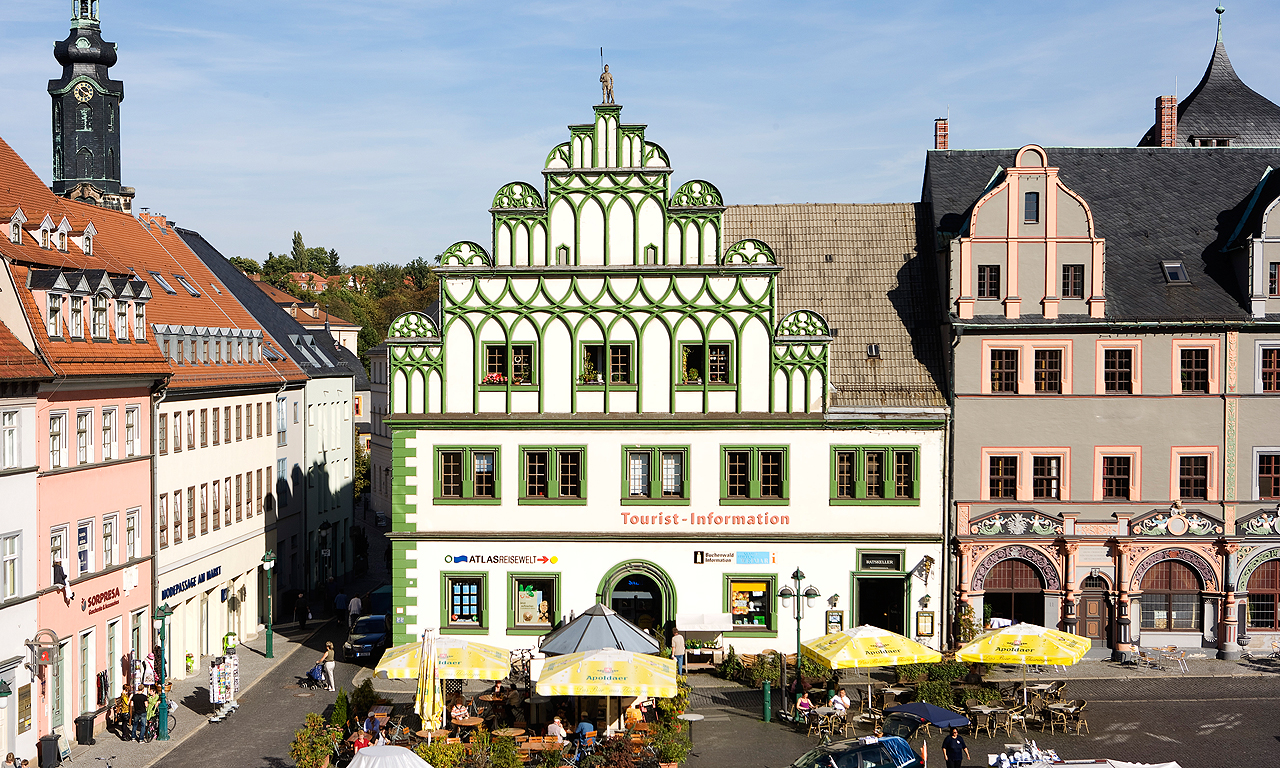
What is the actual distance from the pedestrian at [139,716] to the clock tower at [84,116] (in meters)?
27.3

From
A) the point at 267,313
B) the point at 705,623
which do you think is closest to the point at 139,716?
the point at 705,623

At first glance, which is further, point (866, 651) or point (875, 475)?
point (875, 475)

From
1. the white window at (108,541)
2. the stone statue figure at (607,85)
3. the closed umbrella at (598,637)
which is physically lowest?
the closed umbrella at (598,637)

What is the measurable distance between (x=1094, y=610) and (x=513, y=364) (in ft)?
62.2

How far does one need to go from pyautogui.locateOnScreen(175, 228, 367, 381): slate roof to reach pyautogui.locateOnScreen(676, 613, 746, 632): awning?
78.7ft

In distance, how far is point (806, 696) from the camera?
29.8 m

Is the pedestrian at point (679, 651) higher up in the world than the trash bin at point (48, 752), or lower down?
higher up

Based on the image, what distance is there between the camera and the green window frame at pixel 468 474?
3538cm

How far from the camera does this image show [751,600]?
35.3m

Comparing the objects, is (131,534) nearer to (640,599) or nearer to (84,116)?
(640,599)

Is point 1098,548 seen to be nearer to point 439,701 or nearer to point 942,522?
point 942,522

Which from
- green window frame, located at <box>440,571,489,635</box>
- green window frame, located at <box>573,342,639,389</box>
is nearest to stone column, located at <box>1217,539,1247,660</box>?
green window frame, located at <box>573,342,639,389</box>

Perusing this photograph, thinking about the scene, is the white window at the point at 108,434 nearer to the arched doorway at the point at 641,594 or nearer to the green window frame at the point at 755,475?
the arched doorway at the point at 641,594

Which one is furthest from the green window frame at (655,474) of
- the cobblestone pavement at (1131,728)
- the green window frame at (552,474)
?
the cobblestone pavement at (1131,728)
